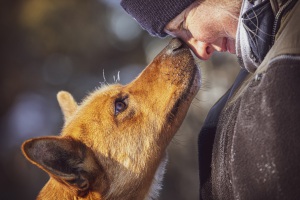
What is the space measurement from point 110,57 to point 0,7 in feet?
12.2

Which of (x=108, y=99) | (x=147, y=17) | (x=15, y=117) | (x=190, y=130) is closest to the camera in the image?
(x=147, y=17)

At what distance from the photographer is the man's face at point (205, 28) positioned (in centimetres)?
276

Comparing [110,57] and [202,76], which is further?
[110,57]

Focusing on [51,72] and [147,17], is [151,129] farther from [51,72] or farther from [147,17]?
[51,72]

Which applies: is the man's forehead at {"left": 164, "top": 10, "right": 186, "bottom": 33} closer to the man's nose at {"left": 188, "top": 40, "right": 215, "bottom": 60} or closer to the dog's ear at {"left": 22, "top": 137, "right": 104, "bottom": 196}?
the man's nose at {"left": 188, "top": 40, "right": 215, "bottom": 60}

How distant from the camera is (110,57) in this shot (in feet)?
45.0

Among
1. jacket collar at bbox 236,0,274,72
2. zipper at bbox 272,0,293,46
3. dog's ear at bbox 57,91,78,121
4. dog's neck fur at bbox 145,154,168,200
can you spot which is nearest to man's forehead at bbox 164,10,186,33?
jacket collar at bbox 236,0,274,72

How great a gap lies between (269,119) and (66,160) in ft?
5.43

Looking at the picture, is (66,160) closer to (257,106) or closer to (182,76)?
(182,76)

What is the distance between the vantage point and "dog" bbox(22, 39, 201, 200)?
316cm

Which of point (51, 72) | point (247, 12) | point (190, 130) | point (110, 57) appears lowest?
point (190, 130)

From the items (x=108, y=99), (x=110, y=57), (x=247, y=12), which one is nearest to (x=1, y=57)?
Result: (x=110, y=57)

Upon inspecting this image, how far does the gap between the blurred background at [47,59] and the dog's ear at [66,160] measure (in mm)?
8892

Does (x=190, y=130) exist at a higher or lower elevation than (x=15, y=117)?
lower
